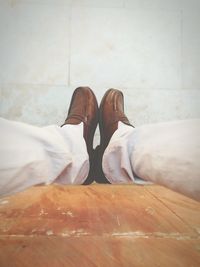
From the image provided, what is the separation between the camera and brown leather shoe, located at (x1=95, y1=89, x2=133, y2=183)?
862mm

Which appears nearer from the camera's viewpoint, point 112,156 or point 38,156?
point 38,156

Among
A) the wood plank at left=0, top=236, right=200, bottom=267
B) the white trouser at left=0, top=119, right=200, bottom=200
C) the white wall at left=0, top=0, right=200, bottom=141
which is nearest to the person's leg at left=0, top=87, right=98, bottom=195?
the white trouser at left=0, top=119, right=200, bottom=200

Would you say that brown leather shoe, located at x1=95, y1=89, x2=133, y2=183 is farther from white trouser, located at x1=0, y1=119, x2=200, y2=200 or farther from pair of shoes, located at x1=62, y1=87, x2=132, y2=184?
white trouser, located at x1=0, y1=119, x2=200, y2=200

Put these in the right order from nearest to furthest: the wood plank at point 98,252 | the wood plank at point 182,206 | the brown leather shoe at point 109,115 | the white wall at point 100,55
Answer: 1. the wood plank at point 98,252
2. the wood plank at point 182,206
3. the brown leather shoe at point 109,115
4. the white wall at point 100,55

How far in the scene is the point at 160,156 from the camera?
17.9 inches

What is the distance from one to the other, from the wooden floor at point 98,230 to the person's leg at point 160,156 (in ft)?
0.19

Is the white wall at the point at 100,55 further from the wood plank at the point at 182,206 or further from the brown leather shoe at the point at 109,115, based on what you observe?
the wood plank at the point at 182,206

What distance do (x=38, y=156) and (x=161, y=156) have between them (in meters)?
0.22

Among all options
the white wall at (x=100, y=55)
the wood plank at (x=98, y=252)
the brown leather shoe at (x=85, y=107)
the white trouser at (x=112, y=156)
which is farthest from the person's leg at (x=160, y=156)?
the white wall at (x=100, y=55)

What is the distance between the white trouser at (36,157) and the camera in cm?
A: 41

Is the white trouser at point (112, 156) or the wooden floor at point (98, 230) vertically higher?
the white trouser at point (112, 156)

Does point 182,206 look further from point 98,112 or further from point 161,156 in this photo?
point 98,112

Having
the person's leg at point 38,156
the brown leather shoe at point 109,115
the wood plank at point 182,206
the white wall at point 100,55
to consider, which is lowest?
the wood plank at point 182,206

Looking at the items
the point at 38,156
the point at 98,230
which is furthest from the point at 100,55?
the point at 98,230
